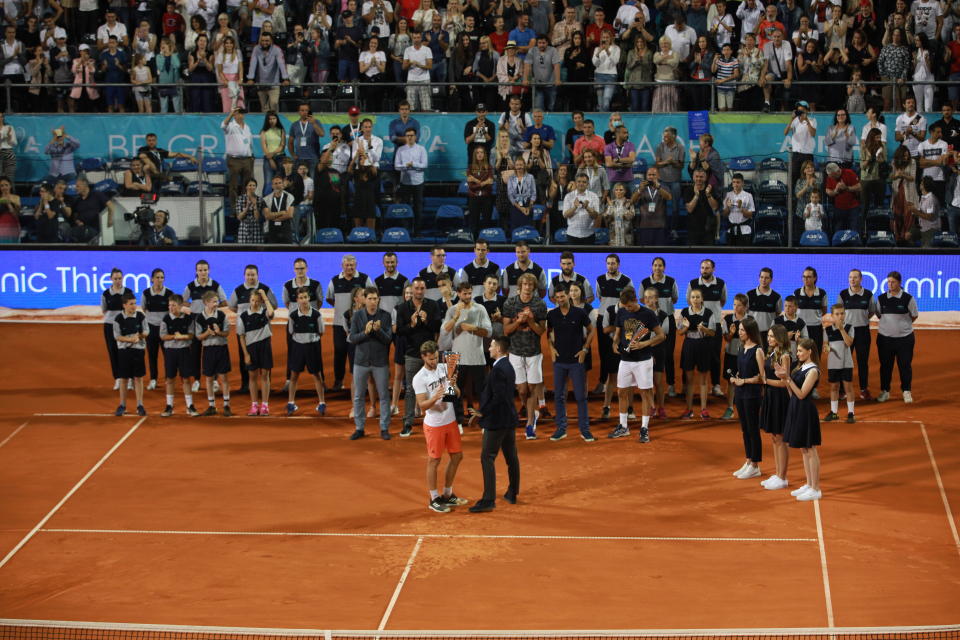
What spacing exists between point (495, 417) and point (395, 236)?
34.0ft

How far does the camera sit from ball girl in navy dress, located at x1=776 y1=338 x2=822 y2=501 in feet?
46.9

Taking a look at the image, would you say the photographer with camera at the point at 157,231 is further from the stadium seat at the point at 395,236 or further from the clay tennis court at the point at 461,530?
A: the clay tennis court at the point at 461,530

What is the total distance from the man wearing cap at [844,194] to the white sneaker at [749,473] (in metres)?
9.12

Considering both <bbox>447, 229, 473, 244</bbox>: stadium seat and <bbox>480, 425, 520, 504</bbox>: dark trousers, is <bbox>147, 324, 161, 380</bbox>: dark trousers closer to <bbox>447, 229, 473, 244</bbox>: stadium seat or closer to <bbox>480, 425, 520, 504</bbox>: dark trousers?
<bbox>447, 229, 473, 244</bbox>: stadium seat

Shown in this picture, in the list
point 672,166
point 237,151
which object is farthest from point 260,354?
point 672,166

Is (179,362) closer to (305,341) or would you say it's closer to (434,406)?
(305,341)

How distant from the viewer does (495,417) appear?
14102 mm

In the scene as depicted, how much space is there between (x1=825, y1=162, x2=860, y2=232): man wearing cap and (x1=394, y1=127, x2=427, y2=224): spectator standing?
24.4ft

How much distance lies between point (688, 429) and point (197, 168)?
1161cm

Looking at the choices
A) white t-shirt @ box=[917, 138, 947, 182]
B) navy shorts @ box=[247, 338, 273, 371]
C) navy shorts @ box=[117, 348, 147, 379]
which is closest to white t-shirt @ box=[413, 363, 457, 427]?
navy shorts @ box=[247, 338, 273, 371]

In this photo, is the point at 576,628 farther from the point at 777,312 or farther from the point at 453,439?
the point at 777,312

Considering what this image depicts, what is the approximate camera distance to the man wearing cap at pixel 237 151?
24547 mm

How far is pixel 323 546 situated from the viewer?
44.2ft

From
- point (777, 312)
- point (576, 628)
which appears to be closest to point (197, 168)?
point (777, 312)
